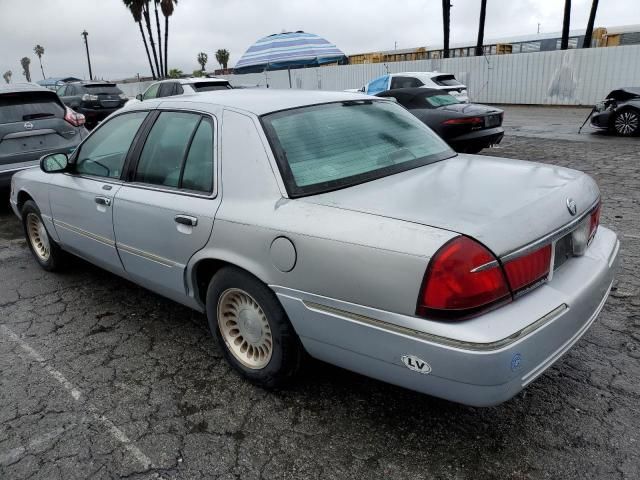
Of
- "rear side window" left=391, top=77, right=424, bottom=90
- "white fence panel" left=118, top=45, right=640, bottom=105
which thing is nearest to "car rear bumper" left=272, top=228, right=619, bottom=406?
"rear side window" left=391, top=77, right=424, bottom=90

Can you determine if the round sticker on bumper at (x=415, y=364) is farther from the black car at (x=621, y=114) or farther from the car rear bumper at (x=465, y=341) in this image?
the black car at (x=621, y=114)

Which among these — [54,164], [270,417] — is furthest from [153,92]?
[270,417]

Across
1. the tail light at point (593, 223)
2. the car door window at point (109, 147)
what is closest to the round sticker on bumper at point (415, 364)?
the tail light at point (593, 223)

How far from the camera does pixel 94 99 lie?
1558cm

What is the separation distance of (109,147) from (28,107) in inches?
162

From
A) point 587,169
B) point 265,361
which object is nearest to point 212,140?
point 265,361

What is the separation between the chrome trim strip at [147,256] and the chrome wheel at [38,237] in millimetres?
1556

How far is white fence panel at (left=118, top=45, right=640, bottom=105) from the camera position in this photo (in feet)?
59.0

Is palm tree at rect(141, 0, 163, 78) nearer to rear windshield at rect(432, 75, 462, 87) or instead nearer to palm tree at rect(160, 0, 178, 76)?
palm tree at rect(160, 0, 178, 76)

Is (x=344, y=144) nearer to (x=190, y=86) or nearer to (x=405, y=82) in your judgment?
(x=190, y=86)

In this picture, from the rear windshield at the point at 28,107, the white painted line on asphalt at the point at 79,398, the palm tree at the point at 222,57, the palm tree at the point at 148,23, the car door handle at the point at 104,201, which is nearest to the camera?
the white painted line on asphalt at the point at 79,398

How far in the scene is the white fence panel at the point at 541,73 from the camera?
59.0ft

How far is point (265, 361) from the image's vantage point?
2.74 meters

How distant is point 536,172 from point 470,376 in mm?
1296
